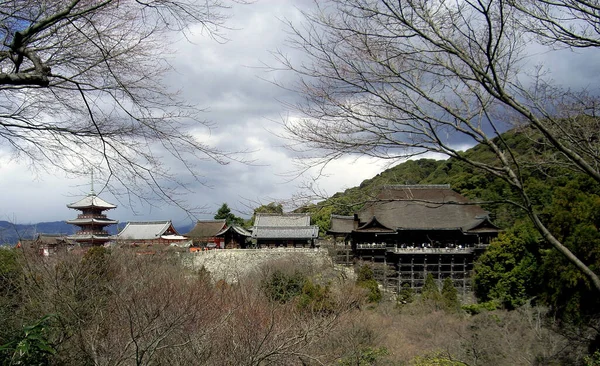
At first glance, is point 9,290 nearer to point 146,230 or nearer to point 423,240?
point 423,240

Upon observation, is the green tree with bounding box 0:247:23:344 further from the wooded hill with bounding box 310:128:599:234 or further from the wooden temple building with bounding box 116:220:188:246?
the wooden temple building with bounding box 116:220:188:246

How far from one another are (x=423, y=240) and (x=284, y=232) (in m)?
7.13

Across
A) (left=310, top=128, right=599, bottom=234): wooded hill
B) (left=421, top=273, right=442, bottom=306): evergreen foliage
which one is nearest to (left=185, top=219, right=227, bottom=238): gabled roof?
(left=310, top=128, right=599, bottom=234): wooded hill

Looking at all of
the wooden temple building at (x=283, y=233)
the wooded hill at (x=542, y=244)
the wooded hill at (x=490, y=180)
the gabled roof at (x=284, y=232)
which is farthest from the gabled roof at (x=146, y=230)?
the wooded hill at (x=542, y=244)

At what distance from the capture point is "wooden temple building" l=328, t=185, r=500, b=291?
19.5m

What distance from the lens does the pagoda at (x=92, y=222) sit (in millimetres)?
27467

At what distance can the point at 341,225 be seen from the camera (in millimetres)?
24359

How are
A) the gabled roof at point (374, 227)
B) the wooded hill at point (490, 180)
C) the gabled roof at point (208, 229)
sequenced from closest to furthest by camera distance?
the wooded hill at point (490, 180) → the gabled roof at point (374, 227) → the gabled roof at point (208, 229)

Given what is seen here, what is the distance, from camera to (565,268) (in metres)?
11.4

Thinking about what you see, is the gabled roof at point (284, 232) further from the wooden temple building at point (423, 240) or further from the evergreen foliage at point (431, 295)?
the evergreen foliage at point (431, 295)

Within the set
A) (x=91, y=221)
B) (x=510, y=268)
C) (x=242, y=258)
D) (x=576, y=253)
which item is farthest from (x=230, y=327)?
(x=91, y=221)

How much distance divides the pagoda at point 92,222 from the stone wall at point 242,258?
31.0 feet

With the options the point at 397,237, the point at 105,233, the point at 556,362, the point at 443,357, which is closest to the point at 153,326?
the point at 443,357

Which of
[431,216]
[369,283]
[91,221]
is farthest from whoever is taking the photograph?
[91,221]
